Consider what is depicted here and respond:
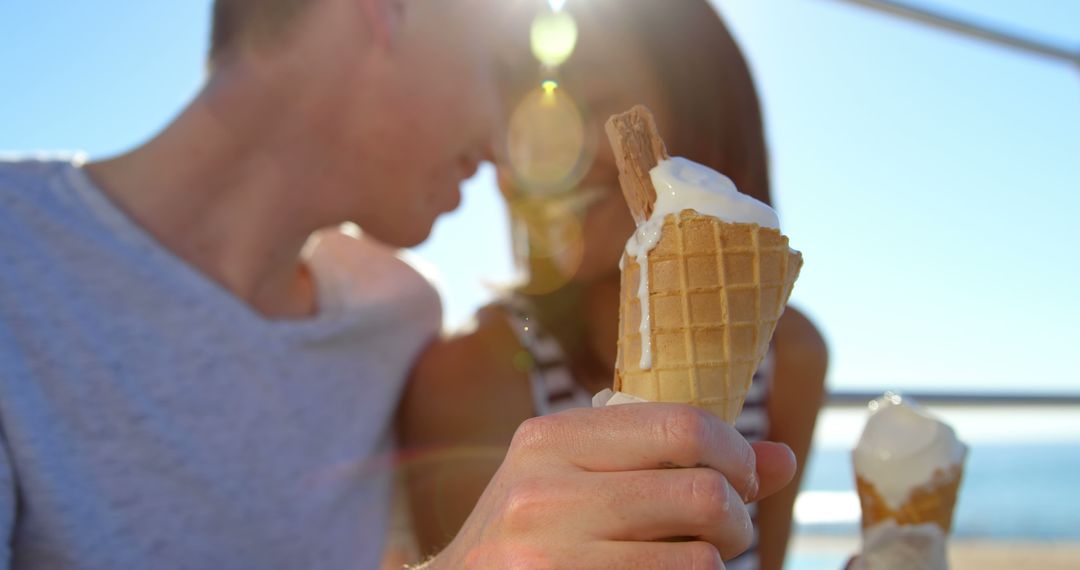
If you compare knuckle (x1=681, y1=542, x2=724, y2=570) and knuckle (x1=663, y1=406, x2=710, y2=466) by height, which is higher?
knuckle (x1=663, y1=406, x2=710, y2=466)

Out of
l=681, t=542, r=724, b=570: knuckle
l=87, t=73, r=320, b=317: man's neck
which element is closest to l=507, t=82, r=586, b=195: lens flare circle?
l=87, t=73, r=320, b=317: man's neck

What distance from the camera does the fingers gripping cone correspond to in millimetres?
826

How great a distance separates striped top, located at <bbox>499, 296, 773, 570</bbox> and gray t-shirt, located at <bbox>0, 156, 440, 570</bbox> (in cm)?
48

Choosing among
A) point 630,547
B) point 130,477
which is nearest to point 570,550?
point 630,547

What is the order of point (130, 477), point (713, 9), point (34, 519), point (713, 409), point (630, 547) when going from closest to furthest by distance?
point (630, 547) → point (713, 409) → point (34, 519) → point (130, 477) → point (713, 9)

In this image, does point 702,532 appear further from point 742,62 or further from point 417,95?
point 742,62

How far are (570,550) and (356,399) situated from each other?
4.66 ft

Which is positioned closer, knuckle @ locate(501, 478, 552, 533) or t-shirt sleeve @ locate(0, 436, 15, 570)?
knuckle @ locate(501, 478, 552, 533)

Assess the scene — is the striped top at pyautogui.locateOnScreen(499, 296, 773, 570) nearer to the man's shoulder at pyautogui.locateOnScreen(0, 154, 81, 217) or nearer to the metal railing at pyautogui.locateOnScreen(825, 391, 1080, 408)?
the metal railing at pyautogui.locateOnScreen(825, 391, 1080, 408)

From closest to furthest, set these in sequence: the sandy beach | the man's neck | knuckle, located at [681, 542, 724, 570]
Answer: knuckle, located at [681, 542, 724, 570] → the man's neck → the sandy beach

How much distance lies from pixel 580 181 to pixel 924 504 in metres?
1.22

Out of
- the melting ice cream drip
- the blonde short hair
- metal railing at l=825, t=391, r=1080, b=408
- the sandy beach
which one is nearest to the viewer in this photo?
the melting ice cream drip

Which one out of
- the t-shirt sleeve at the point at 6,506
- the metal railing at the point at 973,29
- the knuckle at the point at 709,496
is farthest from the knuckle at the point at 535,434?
the metal railing at the point at 973,29

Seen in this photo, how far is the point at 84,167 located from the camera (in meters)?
1.73
